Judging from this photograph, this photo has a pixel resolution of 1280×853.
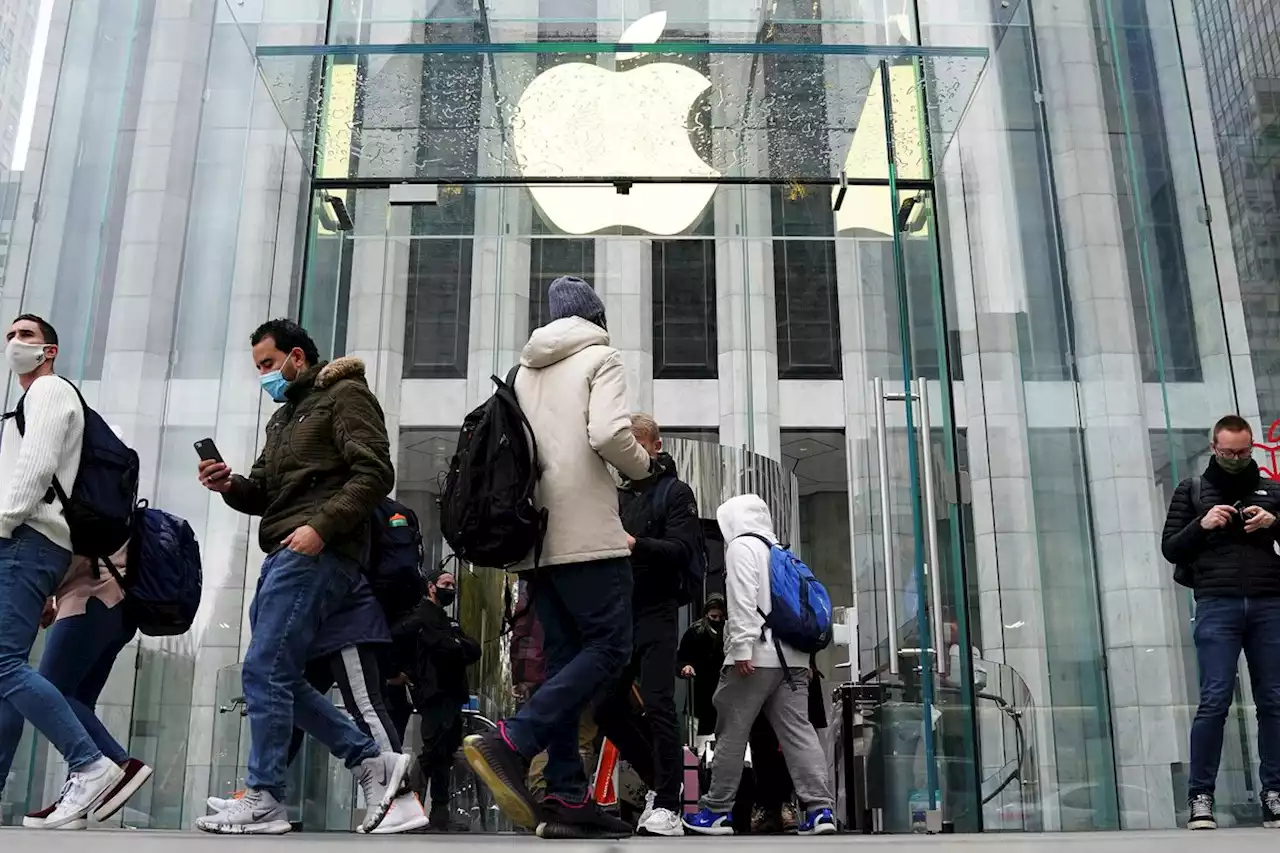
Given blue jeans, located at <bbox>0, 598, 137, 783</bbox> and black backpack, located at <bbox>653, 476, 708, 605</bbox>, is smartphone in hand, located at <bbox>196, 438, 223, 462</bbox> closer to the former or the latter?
blue jeans, located at <bbox>0, 598, 137, 783</bbox>

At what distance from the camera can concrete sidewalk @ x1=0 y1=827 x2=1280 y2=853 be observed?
376 centimetres

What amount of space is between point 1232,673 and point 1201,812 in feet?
2.02

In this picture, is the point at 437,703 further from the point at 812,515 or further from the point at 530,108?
the point at 812,515

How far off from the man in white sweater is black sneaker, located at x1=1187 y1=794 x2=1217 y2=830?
14.4ft

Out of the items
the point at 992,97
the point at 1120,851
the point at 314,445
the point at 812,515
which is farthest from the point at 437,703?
the point at 812,515

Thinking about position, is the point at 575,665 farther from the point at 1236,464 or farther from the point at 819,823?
the point at 1236,464

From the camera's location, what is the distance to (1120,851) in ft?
13.0

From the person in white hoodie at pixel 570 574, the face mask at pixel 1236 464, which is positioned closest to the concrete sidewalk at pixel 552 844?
the person in white hoodie at pixel 570 574

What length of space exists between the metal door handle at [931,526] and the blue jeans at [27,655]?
4.01 m

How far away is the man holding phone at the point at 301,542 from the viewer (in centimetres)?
477

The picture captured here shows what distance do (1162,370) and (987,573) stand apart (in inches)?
60.7

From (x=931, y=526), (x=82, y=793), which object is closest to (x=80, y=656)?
(x=82, y=793)

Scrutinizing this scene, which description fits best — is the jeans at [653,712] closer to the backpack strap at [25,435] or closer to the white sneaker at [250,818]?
the white sneaker at [250,818]

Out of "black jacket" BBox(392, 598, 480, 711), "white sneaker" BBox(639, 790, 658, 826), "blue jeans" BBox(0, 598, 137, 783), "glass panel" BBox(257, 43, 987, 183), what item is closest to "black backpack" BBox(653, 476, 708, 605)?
"white sneaker" BBox(639, 790, 658, 826)
